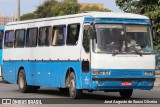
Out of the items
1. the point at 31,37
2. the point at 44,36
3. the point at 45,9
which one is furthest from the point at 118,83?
the point at 45,9

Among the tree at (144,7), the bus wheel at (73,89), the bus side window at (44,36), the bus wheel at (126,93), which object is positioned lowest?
the bus wheel at (126,93)

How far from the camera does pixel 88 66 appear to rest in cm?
1892

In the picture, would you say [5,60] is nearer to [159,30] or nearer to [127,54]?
[127,54]

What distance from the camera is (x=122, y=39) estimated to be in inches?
749

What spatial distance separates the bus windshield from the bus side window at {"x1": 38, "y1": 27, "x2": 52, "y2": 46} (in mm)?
3537

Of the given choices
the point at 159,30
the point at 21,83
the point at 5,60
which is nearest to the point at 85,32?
the point at 21,83

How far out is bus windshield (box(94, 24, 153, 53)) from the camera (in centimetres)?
1882

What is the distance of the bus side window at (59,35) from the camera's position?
68.8 ft

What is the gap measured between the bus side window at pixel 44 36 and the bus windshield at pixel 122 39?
3.54 meters

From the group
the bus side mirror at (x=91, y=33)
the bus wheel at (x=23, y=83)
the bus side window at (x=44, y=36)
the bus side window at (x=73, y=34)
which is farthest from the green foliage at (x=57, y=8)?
the bus side mirror at (x=91, y=33)

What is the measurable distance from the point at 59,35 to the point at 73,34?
120 centimetres

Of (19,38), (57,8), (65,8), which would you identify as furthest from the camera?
(65,8)

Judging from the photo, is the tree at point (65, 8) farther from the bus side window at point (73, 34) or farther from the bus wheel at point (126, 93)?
the bus side window at point (73, 34)

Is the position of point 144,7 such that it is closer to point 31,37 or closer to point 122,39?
point 31,37
